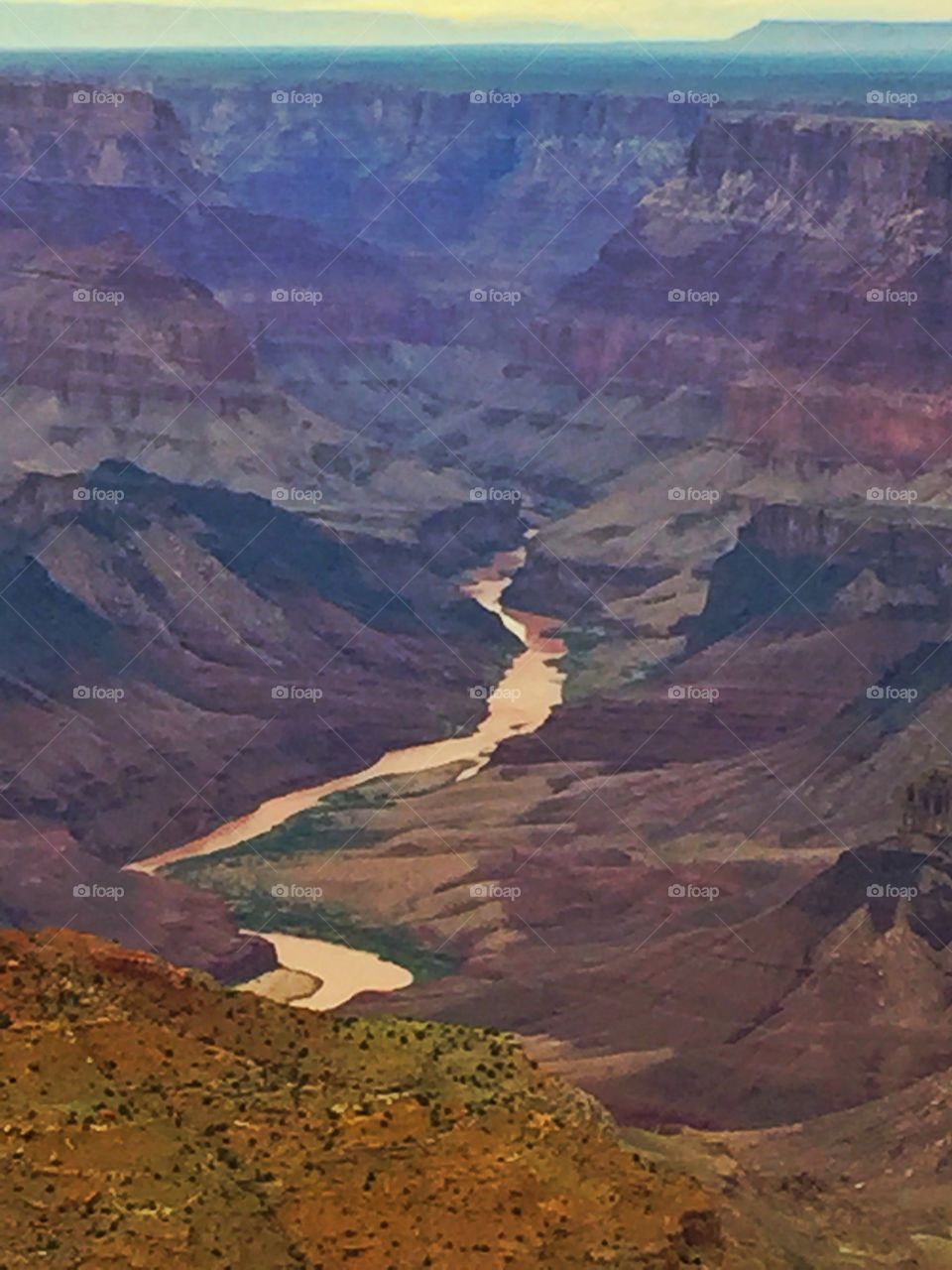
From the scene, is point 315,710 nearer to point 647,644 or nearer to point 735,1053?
point 647,644

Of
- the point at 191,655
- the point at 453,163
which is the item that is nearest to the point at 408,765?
the point at 191,655

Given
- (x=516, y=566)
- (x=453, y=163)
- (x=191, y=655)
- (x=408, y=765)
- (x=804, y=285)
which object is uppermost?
(x=453, y=163)

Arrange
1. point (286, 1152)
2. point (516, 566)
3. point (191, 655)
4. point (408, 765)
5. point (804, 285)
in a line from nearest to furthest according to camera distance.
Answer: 1. point (286, 1152)
2. point (408, 765)
3. point (191, 655)
4. point (804, 285)
5. point (516, 566)

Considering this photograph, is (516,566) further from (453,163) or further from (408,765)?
(408,765)

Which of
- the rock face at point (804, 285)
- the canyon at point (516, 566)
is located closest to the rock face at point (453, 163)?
the canyon at point (516, 566)

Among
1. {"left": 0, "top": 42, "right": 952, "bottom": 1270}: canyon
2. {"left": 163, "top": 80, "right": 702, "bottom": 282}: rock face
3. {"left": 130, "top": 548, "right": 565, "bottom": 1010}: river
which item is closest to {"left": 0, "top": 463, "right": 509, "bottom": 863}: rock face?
{"left": 0, "top": 42, "right": 952, "bottom": 1270}: canyon

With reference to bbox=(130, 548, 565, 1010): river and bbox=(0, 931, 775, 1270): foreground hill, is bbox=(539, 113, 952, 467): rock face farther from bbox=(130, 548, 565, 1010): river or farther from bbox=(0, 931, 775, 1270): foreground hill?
bbox=(0, 931, 775, 1270): foreground hill

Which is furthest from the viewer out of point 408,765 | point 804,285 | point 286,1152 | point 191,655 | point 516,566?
point 516,566

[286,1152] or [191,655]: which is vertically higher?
[286,1152]
